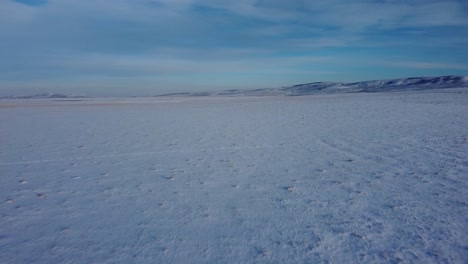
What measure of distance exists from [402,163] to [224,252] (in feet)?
13.3

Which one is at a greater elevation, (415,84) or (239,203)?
(239,203)

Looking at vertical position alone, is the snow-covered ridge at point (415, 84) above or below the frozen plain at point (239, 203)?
below

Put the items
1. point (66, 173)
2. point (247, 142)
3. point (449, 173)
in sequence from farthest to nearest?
1. point (247, 142)
2. point (66, 173)
3. point (449, 173)

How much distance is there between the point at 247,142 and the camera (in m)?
8.17

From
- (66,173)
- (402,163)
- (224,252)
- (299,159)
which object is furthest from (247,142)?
(224,252)

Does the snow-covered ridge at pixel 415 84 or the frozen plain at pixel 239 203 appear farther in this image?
the snow-covered ridge at pixel 415 84

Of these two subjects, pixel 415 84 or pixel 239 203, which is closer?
pixel 239 203

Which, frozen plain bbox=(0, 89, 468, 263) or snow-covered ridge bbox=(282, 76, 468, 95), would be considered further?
snow-covered ridge bbox=(282, 76, 468, 95)

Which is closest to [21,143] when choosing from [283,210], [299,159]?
[299,159]

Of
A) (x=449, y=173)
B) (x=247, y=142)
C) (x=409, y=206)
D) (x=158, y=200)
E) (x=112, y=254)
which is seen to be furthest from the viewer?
(x=247, y=142)

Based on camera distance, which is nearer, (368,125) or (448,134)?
(448,134)

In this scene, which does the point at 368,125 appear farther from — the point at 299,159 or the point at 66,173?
the point at 66,173

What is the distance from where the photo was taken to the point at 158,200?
4.08 metres

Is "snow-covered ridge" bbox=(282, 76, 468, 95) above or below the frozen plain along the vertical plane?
below
